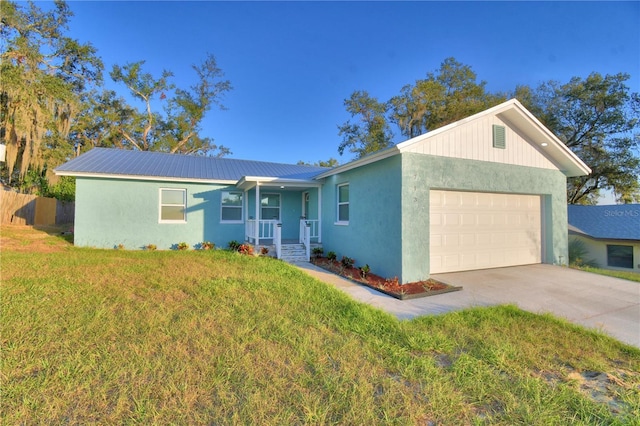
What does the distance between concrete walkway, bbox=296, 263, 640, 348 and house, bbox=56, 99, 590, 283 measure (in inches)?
37.7

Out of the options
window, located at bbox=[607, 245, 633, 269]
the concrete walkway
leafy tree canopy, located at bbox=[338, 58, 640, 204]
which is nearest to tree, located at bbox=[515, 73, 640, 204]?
leafy tree canopy, located at bbox=[338, 58, 640, 204]

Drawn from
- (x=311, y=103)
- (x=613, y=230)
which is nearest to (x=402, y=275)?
(x=311, y=103)

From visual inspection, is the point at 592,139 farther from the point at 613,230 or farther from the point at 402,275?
the point at 402,275

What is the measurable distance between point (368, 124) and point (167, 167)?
16.4 m

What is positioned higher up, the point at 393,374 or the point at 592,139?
the point at 592,139

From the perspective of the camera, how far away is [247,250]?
9.83 metres

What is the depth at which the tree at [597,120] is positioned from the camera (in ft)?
56.0

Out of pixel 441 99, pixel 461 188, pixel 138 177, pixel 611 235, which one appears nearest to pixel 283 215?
pixel 138 177

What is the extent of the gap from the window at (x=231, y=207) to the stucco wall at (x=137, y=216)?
0.71 feet

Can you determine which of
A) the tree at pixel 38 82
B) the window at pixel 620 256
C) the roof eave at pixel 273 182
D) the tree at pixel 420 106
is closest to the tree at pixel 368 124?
the tree at pixel 420 106

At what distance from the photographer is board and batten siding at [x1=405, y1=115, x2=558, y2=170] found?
23.5 feet

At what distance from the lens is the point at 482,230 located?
8188 mm

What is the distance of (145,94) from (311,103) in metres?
15.6

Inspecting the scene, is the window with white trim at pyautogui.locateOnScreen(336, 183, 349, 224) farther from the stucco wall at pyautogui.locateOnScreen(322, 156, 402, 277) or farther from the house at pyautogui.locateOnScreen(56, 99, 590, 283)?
the stucco wall at pyautogui.locateOnScreen(322, 156, 402, 277)
